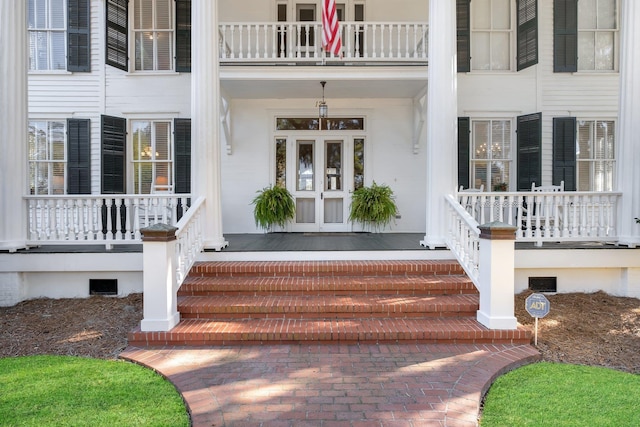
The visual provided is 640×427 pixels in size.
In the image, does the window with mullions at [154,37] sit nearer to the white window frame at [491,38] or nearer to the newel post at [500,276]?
the white window frame at [491,38]

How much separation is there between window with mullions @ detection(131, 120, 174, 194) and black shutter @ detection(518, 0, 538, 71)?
8.19 metres

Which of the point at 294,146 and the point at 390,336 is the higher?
the point at 294,146

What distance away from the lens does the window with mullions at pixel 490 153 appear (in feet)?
31.4

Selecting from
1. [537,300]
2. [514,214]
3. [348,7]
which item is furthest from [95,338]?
[348,7]

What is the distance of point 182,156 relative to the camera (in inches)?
362

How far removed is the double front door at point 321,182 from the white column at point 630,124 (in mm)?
5330

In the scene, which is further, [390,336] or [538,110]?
[538,110]

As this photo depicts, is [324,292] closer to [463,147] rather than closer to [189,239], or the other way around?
[189,239]

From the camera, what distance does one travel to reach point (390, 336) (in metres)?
4.62

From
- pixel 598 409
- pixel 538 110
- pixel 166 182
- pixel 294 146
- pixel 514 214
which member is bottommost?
pixel 598 409

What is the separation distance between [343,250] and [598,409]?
3.88 m

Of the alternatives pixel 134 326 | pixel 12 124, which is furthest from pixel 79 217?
pixel 134 326

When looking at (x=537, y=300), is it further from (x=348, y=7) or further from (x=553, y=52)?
(x=348, y=7)

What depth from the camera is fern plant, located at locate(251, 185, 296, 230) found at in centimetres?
925
